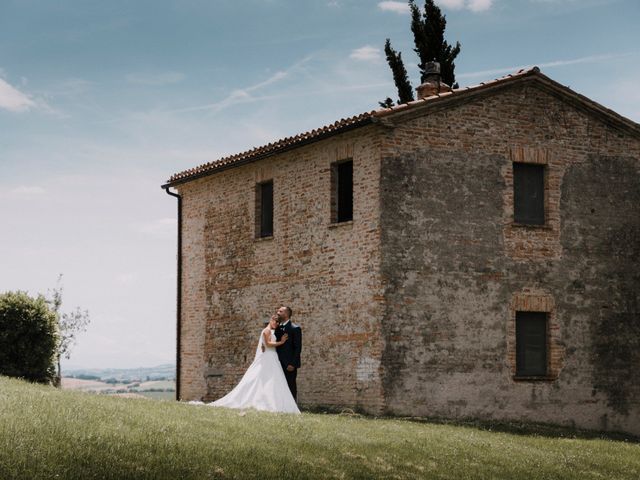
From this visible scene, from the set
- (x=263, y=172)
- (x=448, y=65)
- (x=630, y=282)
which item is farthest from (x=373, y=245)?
(x=448, y=65)

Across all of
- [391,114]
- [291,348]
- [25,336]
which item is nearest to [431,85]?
[391,114]

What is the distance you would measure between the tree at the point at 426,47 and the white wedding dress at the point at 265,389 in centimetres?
1460

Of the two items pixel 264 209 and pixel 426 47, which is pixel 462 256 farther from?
pixel 426 47

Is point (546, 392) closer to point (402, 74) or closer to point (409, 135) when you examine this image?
point (409, 135)

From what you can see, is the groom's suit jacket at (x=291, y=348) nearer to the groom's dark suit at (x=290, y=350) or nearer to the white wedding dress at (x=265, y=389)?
the groom's dark suit at (x=290, y=350)

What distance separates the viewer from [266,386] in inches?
692

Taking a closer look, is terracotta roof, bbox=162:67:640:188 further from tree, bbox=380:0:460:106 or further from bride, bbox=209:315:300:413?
tree, bbox=380:0:460:106

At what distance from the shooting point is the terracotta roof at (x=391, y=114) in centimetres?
1895

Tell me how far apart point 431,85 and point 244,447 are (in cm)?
1222

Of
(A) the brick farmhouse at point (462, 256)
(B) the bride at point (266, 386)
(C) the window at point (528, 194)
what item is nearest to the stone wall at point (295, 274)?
(A) the brick farmhouse at point (462, 256)

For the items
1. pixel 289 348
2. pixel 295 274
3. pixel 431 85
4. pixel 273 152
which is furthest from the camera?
pixel 431 85

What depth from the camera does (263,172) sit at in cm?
2242

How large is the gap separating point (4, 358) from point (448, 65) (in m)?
17.5

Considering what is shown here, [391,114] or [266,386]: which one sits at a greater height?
[391,114]
